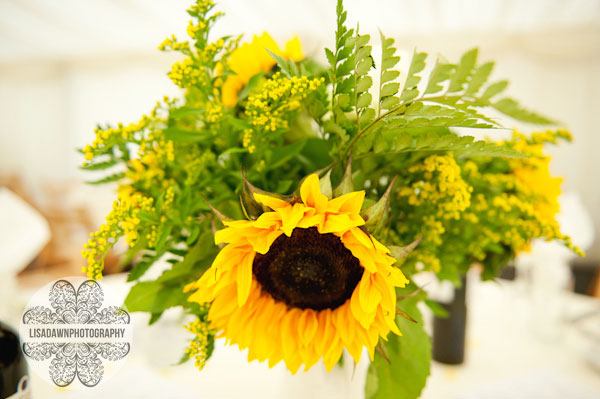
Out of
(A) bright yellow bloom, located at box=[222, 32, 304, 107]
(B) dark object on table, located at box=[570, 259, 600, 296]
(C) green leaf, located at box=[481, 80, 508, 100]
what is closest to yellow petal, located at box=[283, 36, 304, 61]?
(A) bright yellow bloom, located at box=[222, 32, 304, 107]

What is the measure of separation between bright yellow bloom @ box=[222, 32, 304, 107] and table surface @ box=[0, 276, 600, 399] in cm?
39

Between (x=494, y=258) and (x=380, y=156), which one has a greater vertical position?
(x=380, y=156)

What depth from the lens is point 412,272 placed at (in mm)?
472

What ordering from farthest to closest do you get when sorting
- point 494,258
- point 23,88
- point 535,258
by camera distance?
point 23,88, point 535,258, point 494,258

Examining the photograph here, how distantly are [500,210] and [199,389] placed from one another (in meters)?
0.60

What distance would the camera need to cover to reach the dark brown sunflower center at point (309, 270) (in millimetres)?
378

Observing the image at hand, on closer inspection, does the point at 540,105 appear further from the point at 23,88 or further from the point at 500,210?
the point at 23,88

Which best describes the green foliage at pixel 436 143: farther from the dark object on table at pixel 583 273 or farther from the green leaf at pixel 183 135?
the dark object on table at pixel 583 273

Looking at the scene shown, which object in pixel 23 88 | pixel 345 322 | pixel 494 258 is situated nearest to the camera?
pixel 345 322

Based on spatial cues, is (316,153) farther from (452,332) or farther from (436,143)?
(452,332)

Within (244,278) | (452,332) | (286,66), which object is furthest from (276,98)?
(452,332)

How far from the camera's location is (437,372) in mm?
819

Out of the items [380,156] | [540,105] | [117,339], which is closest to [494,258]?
[380,156]

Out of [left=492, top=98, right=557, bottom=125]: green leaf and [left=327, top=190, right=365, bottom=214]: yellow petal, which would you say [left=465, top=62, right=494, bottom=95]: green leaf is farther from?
[left=327, top=190, right=365, bottom=214]: yellow petal
